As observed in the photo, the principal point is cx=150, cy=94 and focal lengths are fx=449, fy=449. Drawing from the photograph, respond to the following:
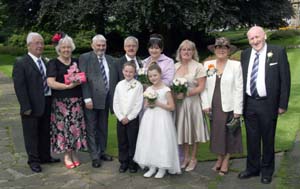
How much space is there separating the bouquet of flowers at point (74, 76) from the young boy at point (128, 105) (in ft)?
1.67

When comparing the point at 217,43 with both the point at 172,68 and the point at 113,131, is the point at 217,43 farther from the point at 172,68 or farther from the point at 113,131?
the point at 113,131

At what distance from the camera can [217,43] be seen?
19.8 feet

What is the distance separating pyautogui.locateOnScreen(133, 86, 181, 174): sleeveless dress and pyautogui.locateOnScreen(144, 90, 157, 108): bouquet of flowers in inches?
3.3

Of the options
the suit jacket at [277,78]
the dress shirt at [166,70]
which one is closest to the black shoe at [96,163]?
the dress shirt at [166,70]

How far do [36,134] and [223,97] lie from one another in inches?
110

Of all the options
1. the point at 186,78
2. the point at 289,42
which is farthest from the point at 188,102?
the point at 289,42

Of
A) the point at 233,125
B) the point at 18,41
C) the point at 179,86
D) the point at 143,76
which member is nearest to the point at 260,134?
the point at 233,125

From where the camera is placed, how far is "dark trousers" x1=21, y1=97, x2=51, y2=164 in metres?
6.58

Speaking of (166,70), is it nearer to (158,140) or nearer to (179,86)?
(179,86)

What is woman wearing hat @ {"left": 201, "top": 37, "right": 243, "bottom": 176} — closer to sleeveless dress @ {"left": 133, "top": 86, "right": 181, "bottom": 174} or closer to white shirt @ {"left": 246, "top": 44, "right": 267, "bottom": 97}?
white shirt @ {"left": 246, "top": 44, "right": 267, "bottom": 97}

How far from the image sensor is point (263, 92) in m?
5.73

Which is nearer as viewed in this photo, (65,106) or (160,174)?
(160,174)

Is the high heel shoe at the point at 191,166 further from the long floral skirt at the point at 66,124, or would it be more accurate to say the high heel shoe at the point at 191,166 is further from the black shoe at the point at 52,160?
the black shoe at the point at 52,160

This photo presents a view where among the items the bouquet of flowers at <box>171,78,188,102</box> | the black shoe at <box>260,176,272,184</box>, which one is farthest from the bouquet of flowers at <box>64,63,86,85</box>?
the black shoe at <box>260,176,272,184</box>
